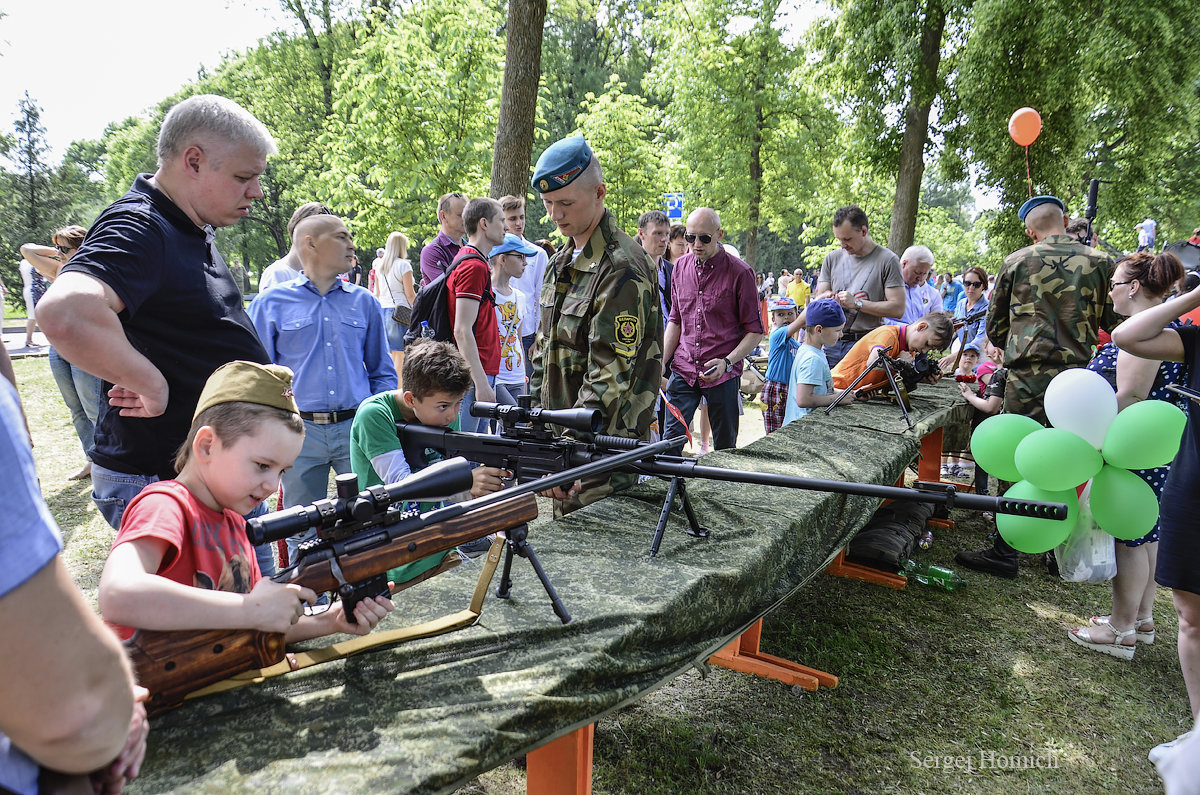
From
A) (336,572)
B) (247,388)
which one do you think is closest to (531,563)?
(336,572)

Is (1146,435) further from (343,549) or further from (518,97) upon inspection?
(518,97)

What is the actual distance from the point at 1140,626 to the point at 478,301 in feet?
15.0

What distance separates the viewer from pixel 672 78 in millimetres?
19953

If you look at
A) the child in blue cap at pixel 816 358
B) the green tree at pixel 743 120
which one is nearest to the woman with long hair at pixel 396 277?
the child in blue cap at pixel 816 358

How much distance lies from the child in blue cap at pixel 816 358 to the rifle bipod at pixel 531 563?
3.40 m

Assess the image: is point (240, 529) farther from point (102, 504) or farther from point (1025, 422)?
point (1025, 422)

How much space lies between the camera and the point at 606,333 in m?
2.85

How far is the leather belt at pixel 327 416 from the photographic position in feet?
11.1

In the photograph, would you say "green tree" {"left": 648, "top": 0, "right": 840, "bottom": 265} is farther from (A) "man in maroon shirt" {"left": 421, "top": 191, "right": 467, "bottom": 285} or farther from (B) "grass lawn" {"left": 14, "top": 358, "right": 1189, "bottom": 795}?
(B) "grass lawn" {"left": 14, "top": 358, "right": 1189, "bottom": 795}

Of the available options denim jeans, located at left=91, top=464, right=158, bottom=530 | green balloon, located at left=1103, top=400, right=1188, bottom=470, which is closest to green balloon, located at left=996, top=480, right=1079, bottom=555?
green balloon, located at left=1103, top=400, right=1188, bottom=470

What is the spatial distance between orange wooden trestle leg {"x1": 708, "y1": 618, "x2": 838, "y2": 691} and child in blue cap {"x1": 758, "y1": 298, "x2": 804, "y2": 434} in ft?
8.63

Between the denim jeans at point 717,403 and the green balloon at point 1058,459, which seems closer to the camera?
the green balloon at point 1058,459

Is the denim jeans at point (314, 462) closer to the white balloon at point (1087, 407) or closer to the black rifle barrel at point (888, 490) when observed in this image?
the black rifle barrel at point (888, 490)

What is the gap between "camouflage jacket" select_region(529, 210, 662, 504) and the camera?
9.38 feet
